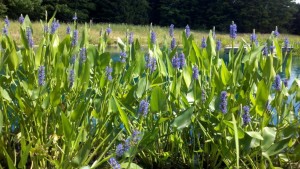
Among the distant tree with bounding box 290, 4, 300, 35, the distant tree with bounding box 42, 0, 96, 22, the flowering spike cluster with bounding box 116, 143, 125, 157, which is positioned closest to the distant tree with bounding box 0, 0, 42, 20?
the distant tree with bounding box 42, 0, 96, 22

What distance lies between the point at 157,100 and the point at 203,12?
Result: 1033 inches

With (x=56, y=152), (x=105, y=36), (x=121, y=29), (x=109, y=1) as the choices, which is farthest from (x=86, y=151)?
(x=109, y=1)

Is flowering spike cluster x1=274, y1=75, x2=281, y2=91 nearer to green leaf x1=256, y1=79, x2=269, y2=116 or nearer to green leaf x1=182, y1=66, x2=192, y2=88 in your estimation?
green leaf x1=256, y1=79, x2=269, y2=116

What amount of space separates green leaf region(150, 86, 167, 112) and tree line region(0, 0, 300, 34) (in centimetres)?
2188

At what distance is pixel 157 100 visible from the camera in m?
1.03

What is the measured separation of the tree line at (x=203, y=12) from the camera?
24.1 metres

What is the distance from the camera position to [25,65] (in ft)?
4.25

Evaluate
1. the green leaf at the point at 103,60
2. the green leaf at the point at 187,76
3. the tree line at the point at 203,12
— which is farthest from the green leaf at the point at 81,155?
the tree line at the point at 203,12

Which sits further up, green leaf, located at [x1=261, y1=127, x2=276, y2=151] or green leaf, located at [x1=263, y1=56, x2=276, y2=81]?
green leaf, located at [x1=263, y1=56, x2=276, y2=81]

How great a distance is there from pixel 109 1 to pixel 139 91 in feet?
77.8

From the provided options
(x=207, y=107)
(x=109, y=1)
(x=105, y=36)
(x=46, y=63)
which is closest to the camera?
(x=207, y=107)

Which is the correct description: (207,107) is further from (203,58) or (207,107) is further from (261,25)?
(261,25)

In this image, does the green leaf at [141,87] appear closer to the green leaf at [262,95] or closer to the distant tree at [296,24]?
the green leaf at [262,95]

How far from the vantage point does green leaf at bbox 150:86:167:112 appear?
1001 mm
